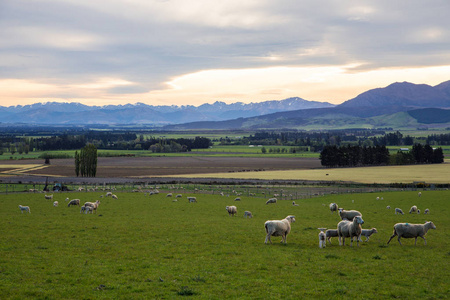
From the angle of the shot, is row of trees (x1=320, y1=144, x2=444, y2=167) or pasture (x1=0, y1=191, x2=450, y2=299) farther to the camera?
row of trees (x1=320, y1=144, x2=444, y2=167)

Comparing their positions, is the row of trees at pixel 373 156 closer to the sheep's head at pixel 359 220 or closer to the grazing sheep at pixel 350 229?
the grazing sheep at pixel 350 229

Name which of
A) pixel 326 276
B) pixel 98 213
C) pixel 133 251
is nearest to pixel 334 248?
pixel 326 276

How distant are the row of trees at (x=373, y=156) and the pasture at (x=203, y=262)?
98.3m

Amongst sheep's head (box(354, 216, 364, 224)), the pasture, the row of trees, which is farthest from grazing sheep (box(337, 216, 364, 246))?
the row of trees

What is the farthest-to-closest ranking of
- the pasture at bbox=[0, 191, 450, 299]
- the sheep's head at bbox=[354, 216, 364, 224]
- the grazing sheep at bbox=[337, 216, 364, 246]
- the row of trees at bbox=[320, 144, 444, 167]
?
the row of trees at bbox=[320, 144, 444, 167], the grazing sheep at bbox=[337, 216, 364, 246], the sheep's head at bbox=[354, 216, 364, 224], the pasture at bbox=[0, 191, 450, 299]

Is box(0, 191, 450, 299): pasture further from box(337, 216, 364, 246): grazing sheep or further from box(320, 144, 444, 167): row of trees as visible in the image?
box(320, 144, 444, 167): row of trees

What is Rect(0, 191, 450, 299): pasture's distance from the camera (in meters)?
14.0

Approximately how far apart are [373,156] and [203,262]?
123 m

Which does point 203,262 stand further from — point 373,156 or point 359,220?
point 373,156

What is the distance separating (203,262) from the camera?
17.9 metres

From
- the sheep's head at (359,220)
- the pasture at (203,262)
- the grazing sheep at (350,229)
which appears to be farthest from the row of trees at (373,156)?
the sheep's head at (359,220)

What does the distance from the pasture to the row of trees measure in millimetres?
98268

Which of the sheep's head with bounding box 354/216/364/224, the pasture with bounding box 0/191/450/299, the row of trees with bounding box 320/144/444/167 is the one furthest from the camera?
the row of trees with bounding box 320/144/444/167

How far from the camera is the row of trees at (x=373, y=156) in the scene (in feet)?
417
